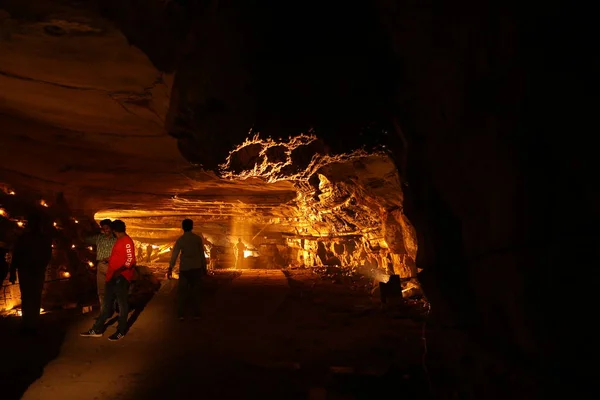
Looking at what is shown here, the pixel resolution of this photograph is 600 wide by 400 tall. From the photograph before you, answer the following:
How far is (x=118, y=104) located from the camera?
662 centimetres

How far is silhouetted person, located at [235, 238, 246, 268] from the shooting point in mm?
23994

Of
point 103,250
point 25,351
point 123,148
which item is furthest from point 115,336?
point 123,148

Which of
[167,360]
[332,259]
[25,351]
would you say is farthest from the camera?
[332,259]

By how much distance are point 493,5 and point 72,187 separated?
11021 mm

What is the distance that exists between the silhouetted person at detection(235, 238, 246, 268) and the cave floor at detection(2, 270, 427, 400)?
16.4 m

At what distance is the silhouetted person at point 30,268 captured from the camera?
5633 mm

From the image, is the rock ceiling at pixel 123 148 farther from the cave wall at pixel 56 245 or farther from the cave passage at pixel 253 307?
the cave wall at pixel 56 245

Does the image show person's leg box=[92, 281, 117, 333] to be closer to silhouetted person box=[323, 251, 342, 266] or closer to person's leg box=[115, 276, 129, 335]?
person's leg box=[115, 276, 129, 335]

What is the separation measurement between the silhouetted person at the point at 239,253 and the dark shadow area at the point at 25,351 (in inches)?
674

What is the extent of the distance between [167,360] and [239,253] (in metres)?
19.9

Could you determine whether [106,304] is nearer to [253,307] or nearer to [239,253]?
[253,307]

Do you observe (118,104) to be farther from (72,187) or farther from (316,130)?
(72,187)

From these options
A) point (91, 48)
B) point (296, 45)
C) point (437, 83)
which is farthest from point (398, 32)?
point (91, 48)

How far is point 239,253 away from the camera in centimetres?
2430
